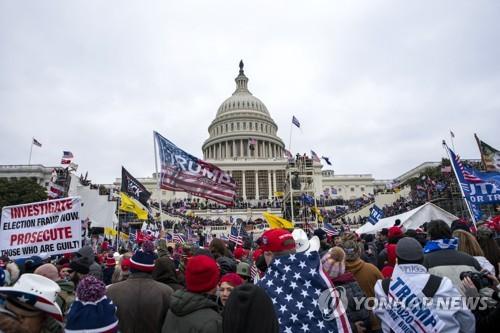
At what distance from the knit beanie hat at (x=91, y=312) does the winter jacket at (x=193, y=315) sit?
545mm

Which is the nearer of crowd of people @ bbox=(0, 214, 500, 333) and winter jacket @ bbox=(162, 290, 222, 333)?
crowd of people @ bbox=(0, 214, 500, 333)

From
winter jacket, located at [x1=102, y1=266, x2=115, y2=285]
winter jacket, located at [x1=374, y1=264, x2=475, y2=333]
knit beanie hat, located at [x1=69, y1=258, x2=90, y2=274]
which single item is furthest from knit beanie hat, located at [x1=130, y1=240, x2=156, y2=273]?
winter jacket, located at [x1=102, y1=266, x2=115, y2=285]

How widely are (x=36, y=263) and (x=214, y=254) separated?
2971mm

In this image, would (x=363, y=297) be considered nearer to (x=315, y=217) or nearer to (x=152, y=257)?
(x=152, y=257)

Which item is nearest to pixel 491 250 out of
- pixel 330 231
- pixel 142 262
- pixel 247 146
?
pixel 142 262

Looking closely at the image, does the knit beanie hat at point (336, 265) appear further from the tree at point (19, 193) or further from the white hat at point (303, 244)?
the tree at point (19, 193)

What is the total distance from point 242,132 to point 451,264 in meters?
90.3

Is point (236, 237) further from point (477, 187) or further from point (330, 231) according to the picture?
point (477, 187)

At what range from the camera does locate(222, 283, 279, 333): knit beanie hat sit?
8.76 ft

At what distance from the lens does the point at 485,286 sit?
321cm

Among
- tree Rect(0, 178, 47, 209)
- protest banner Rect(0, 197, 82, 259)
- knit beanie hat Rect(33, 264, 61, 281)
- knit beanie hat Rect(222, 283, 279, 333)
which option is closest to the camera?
knit beanie hat Rect(222, 283, 279, 333)

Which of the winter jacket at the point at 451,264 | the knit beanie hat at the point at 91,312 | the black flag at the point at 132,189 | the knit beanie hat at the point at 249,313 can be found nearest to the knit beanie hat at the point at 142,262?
the knit beanie hat at the point at 91,312

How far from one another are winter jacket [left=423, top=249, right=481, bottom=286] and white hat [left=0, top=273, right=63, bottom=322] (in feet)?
Answer: 11.9

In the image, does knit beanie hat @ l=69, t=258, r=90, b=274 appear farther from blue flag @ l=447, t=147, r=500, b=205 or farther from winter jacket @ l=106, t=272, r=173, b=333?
blue flag @ l=447, t=147, r=500, b=205
